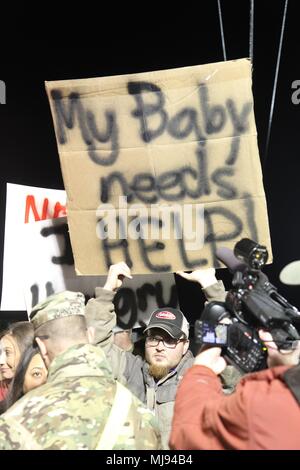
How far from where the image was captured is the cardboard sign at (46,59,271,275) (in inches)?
103

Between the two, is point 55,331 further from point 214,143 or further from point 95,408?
point 214,143

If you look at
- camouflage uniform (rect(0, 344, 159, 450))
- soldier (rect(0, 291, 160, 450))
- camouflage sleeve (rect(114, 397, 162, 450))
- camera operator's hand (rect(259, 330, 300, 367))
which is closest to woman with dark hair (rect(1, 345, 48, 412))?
soldier (rect(0, 291, 160, 450))

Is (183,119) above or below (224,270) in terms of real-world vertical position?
above

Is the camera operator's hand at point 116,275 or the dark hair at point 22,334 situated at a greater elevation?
the camera operator's hand at point 116,275

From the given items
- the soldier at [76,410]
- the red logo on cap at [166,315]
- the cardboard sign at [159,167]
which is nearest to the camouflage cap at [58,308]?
the soldier at [76,410]

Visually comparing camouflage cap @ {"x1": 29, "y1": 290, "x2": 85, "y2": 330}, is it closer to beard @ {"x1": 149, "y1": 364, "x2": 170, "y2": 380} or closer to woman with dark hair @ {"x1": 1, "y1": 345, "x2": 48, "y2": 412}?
woman with dark hair @ {"x1": 1, "y1": 345, "x2": 48, "y2": 412}

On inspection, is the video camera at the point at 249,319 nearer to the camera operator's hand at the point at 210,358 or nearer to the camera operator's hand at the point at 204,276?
the camera operator's hand at the point at 210,358

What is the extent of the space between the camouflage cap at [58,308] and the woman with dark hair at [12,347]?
0.58 metres

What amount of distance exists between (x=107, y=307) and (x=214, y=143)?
840 millimetres

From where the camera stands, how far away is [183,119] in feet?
8.76

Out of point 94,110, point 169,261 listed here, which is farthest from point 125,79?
point 169,261

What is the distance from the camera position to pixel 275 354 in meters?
1.58

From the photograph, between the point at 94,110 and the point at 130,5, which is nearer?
the point at 94,110

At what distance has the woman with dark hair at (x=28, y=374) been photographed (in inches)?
91.4
